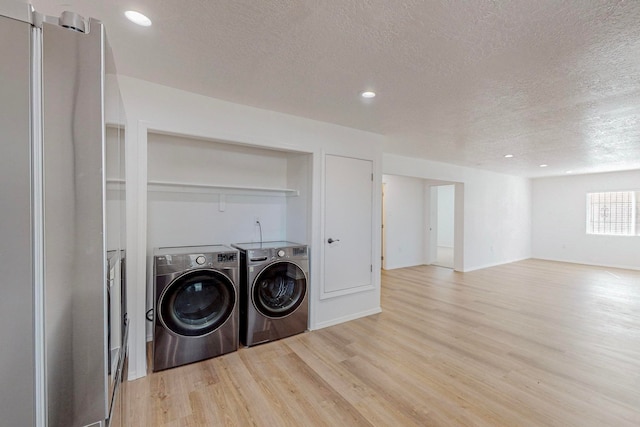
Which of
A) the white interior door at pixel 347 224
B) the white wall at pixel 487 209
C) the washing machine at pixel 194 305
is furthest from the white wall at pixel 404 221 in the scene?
the washing machine at pixel 194 305

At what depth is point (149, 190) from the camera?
2846 mm

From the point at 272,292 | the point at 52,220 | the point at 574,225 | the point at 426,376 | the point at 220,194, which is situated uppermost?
the point at 220,194

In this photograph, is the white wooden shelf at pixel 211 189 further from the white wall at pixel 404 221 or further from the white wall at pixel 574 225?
the white wall at pixel 574 225

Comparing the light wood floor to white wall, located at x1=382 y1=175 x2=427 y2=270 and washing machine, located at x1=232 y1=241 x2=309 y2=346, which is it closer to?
washing machine, located at x1=232 y1=241 x2=309 y2=346

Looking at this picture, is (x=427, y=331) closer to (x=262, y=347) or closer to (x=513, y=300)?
(x=262, y=347)

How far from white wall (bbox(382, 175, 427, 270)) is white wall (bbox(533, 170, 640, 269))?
406cm

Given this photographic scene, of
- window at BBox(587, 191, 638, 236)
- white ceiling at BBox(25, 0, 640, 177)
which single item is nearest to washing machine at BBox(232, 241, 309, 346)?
white ceiling at BBox(25, 0, 640, 177)

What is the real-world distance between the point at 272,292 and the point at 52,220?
8.12 ft

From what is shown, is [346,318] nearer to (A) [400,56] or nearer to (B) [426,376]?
(B) [426,376]

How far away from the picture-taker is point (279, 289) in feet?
9.91

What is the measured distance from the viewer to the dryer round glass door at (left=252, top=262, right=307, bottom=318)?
9.31ft

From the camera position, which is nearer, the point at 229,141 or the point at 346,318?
the point at 229,141

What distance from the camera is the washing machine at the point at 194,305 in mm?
2340

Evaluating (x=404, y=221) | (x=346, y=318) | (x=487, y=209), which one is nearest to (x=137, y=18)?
(x=346, y=318)
